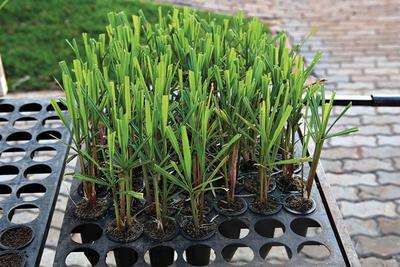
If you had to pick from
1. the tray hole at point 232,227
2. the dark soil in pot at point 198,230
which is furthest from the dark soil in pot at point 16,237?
the tray hole at point 232,227

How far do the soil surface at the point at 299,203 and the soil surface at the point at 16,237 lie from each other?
2.22ft

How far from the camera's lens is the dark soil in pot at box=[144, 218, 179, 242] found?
139 centimetres

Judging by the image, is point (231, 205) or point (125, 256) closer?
point (125, 256)

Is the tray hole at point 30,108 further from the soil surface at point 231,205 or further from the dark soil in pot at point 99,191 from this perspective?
the soil surface at point 231,205

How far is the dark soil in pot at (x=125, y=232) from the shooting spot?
1386mm

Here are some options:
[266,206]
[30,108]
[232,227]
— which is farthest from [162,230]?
[30,108]

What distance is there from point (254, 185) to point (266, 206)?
0.29ft

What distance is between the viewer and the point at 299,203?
4.90ft

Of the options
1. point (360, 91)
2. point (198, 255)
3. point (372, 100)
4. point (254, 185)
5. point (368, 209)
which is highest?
point (372, 100)

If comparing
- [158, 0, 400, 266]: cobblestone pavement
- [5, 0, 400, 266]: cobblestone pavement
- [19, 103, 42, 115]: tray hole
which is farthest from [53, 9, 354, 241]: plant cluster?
[5, 0, 400, 266]: cobblestone pavement

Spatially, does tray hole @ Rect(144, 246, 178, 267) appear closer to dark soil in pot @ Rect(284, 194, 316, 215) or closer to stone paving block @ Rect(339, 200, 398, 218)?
dark soil in pot @ Rect(284, 194, 316, 215)

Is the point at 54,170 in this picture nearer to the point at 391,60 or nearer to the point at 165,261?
the point at 165,261

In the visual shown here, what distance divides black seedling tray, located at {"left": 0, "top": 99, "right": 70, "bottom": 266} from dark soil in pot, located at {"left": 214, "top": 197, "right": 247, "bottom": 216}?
0.44 meters

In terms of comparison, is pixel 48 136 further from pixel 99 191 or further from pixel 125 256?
pixel 125 256
